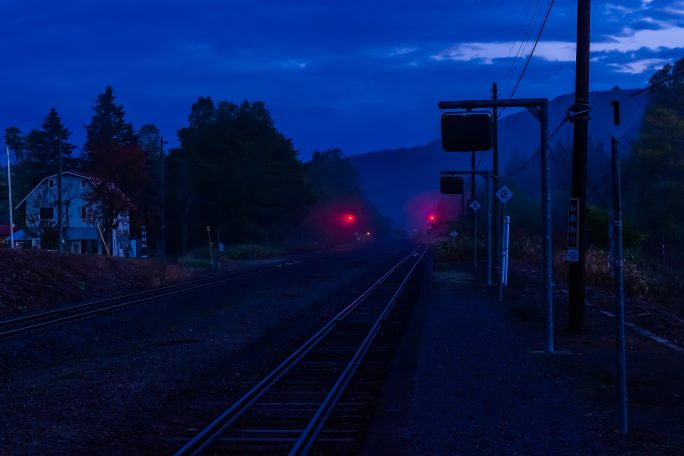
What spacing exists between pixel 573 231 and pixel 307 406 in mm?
6607

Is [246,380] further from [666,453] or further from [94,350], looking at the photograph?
[666,453]

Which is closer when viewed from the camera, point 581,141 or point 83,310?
point 581,141

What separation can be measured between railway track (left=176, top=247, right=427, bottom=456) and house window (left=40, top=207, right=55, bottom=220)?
160 feet

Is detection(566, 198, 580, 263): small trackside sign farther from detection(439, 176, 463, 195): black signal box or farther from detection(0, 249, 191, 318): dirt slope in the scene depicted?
detection(439, 176, 463, 195): black signal box

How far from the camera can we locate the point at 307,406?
966 centimetres

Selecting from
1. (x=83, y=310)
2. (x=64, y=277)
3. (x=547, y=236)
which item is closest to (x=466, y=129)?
(x=547, y=236)

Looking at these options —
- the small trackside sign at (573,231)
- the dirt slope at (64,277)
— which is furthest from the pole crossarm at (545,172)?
the dirt slope at (64,277)

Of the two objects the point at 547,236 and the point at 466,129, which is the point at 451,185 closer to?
the point at 547,236

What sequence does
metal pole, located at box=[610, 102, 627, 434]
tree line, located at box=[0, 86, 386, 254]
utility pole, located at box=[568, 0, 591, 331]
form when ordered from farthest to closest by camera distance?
tree line, located at box=[0, 86, 386, 254], utility pole, located at box=[568, 0, 591, 331], metal pole, located at box=[610, 102, 627, 434]

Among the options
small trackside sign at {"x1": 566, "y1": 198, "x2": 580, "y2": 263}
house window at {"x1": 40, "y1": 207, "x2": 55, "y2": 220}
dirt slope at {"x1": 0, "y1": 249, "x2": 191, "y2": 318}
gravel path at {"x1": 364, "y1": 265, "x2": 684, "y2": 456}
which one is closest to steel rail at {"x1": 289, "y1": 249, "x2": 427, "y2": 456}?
gravel path at {"x1": 364, "y1": 265, "x2": 684, "y2": 456}

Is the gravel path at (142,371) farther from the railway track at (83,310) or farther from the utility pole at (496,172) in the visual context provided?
the utility pole at (496,172)

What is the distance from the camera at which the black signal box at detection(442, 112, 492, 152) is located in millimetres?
12062

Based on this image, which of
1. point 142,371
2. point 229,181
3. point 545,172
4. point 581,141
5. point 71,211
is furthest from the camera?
point 229,181

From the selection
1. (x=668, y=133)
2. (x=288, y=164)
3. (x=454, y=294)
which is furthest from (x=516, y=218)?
(x=454, y=294)
